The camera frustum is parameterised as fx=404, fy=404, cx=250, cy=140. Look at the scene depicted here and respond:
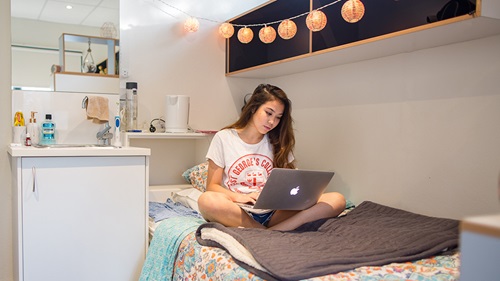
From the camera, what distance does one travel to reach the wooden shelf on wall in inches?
52.4

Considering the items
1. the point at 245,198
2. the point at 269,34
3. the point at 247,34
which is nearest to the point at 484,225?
the point at 245,198

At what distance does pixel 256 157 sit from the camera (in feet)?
6.39

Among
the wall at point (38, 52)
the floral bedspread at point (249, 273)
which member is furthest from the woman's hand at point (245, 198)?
the wall at point (38, 52)

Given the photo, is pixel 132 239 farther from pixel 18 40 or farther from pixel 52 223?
pixel 18 40

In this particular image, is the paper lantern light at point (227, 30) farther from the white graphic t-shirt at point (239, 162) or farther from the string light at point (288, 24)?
the white graphic t-shirt at point (239, 162)

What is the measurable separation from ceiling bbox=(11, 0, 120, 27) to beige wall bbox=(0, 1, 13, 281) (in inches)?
3.2

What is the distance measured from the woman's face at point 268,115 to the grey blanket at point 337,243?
0.53 m

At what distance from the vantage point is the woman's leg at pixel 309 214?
63.3 inches

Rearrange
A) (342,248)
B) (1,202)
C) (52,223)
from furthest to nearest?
(1,202)
(52,223)
(342,248)

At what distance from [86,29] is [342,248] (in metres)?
1.88

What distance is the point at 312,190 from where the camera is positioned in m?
1.59

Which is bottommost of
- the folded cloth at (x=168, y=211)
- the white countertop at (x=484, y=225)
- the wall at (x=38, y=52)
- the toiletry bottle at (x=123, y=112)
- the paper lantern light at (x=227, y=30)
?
the folded cloth at (x=168, y=211)

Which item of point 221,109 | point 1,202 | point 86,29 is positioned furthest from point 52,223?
point 221,109

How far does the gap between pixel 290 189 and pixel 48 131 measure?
1421mm
